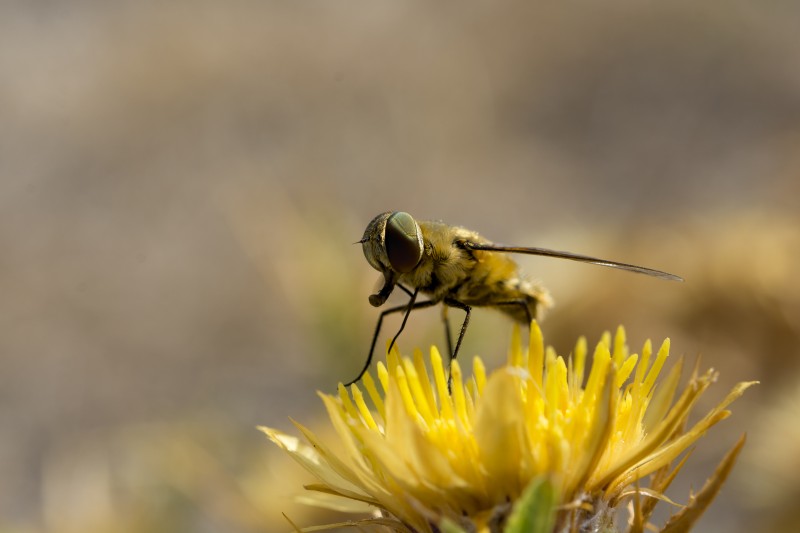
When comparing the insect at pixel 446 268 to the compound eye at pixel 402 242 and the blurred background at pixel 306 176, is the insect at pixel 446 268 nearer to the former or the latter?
the compound eye at pixel 402 242

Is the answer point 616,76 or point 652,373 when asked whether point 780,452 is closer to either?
point 652,373

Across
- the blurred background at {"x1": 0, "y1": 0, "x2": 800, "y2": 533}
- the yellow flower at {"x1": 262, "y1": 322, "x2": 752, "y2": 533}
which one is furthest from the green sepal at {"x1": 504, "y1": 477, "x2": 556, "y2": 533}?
the blurred background at {"x1": 0, "y1": 0, "x2": 800, "y2": 533}

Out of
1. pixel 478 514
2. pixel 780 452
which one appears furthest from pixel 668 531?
pixel 780 452

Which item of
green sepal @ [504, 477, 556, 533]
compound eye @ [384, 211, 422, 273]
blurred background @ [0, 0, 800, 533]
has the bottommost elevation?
green sepal @ [504, 477, 556, 533]

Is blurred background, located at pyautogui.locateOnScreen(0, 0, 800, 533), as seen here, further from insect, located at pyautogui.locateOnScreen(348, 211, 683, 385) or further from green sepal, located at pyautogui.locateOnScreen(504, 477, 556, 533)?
green sepal, located at pyautogui.locateOnScreen(504, 477, 556, 533)

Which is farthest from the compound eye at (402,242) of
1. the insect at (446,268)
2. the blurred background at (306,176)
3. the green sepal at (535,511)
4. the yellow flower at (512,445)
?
the blurred background at (306,176)

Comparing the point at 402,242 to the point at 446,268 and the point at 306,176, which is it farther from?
the point at 306,176

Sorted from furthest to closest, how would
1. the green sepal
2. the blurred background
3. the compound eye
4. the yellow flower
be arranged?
the blurred background
the compound eye
the yellow flower
the green sepal
